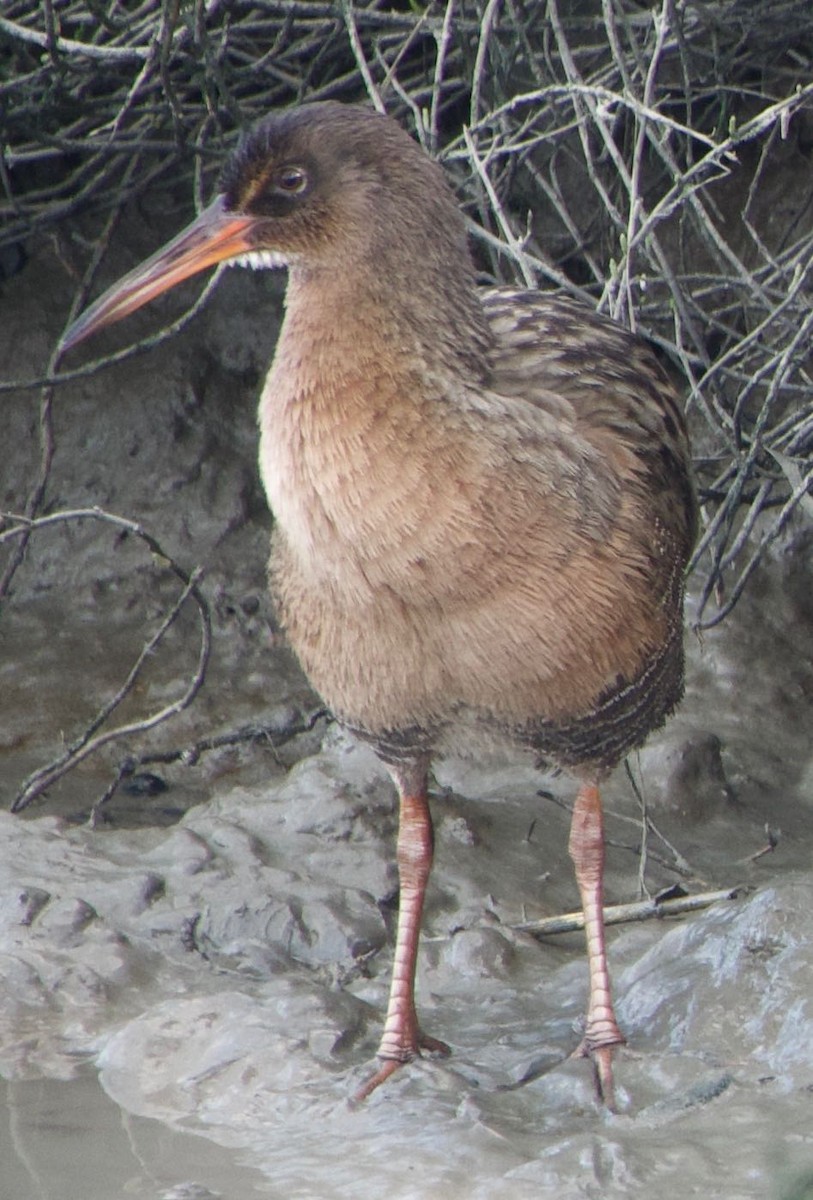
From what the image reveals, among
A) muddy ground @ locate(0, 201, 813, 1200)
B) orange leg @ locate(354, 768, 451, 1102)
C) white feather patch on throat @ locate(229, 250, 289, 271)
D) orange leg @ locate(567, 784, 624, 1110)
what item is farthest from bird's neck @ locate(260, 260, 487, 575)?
muddy ground @ locate(0, 201, 813, 1200)

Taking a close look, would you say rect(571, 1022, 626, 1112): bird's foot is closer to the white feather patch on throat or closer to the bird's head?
the bird's head

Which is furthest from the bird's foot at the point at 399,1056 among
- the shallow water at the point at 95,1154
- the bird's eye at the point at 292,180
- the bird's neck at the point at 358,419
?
the bird's eye at the point at 292,180

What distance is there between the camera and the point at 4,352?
A: 21.7ft

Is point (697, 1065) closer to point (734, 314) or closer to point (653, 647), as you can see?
point (653, 647)

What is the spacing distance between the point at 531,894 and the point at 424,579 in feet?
4.85

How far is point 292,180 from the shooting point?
3738mm

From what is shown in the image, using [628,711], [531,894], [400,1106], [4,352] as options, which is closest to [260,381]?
[4,352]

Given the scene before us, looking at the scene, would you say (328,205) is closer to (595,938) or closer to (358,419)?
(358,419)

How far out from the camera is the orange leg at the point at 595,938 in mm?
3789

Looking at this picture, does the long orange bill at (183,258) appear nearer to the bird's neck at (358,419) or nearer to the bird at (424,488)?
the bird at (424,488)

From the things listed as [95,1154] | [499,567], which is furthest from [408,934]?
[499,567]

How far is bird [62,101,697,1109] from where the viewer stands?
11.6ft

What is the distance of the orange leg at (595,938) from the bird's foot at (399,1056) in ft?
1.09

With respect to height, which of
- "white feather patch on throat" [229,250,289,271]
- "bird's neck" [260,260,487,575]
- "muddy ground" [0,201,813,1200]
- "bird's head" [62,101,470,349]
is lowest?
"muddy ground" [0,201,813,1200]
